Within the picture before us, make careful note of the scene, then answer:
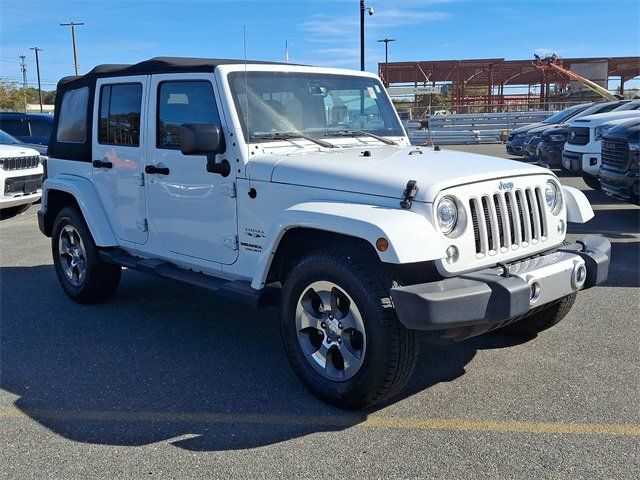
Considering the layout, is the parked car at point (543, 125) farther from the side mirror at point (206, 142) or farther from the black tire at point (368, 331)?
the black tire at point (368, 331)

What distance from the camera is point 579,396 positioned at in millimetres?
3908

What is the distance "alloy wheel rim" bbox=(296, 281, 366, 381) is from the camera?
3.71 m

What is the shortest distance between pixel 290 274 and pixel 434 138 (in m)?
25.2

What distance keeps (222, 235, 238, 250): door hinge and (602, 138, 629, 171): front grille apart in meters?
6.10

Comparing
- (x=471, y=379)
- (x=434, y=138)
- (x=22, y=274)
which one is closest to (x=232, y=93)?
(x=471, y=379)

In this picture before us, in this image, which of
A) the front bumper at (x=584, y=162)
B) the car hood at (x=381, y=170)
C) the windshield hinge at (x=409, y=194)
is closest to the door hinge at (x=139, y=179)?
the car hood at (x=381, y=170)

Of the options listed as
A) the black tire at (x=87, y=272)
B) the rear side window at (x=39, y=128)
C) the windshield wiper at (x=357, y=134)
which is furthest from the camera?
the rear side window at (x=39, y=128)

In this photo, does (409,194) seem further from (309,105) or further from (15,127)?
(15,127)

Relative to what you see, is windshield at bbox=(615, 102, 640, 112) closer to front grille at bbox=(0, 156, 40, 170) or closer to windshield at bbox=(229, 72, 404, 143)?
windshield at bbox=(229, 72, 404, 143)

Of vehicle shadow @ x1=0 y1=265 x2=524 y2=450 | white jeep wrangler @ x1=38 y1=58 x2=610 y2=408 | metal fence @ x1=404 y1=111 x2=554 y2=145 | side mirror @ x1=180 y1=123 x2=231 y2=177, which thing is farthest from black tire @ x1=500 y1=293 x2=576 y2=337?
metal fence @ x1=404 y1=111 x2=554 y2=145

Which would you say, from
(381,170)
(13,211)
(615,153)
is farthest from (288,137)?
(13,211)

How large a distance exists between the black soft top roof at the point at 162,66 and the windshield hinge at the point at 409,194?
181cm

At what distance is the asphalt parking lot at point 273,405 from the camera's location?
10.6 feet

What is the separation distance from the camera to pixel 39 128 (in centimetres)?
1578
